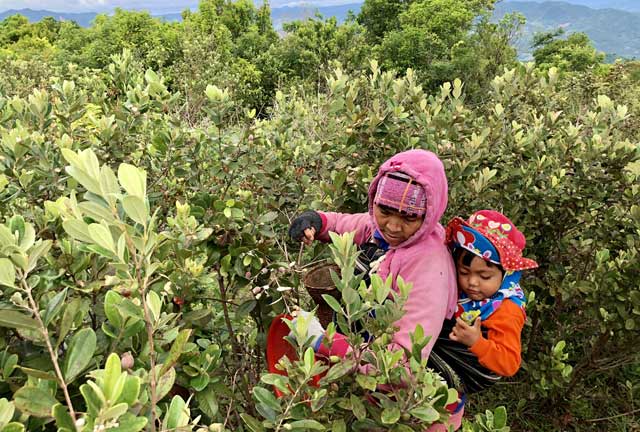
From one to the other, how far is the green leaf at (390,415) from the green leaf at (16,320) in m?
0.71

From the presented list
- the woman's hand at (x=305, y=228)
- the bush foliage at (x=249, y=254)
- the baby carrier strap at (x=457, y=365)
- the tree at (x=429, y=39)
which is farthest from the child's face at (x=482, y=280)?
the tree at (x=429, y=39)

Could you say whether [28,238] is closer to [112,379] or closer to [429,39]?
[112,379]

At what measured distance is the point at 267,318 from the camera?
1.84 meters

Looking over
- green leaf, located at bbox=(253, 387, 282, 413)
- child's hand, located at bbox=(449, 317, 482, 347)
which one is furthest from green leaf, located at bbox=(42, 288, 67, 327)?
child's hand, located at bbox=(449, 317, 482, 347)

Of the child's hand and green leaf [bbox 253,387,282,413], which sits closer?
green leaf [bbox 253,387,282,413]

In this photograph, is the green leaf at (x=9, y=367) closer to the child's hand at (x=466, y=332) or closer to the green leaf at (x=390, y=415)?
the green leaf at (x=390, y=415)

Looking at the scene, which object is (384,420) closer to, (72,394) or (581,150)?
(72,394)

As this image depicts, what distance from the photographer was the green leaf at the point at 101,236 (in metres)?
0.77

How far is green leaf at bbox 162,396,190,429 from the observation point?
782 millimetres

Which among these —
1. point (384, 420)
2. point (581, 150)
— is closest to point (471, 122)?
point (581, 150)

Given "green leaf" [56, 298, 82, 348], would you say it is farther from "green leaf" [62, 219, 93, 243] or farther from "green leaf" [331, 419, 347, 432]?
"green leaf" [331, 419, 347, 432]

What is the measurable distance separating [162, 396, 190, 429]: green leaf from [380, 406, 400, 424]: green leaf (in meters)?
0.46

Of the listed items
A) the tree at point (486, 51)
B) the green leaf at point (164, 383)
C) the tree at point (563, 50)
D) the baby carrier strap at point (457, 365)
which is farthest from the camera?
the tree at point (563, 50)

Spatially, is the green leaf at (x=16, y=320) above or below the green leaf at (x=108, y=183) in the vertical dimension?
below
